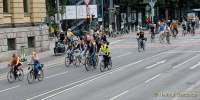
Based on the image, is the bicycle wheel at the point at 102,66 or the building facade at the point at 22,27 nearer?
the bicycle wheel at the point at 102,66

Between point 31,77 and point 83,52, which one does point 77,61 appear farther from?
point 31,77

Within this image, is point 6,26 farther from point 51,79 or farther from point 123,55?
point 51,79

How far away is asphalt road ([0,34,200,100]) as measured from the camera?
21.2 m

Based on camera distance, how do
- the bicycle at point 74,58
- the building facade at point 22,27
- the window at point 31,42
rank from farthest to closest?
the window at point 31,42 < the building facade at point 22,27 < the bicycle at point 74,58

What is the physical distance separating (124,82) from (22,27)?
1795 centimetres

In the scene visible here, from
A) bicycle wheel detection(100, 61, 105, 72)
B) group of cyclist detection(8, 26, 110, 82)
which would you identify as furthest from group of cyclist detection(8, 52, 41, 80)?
bicycle wheel detection(100, 61, 105, 72)

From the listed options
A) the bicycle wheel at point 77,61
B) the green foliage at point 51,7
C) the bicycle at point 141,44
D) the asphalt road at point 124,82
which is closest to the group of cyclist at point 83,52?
the bicycle wheel at point 77,61

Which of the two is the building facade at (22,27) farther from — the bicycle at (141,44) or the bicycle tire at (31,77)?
the bicycle tire at (31,77)

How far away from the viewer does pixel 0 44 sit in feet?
126

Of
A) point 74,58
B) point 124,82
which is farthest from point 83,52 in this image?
point 124,82

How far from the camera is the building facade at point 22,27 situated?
128 ft

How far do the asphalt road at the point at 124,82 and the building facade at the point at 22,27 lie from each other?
3.82 meters

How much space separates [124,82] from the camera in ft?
81.8

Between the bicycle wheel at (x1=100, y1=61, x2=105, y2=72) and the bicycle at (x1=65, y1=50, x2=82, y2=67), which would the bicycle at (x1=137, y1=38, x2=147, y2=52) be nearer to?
the bicycle at (x1=65, y1=50, x2=82, y2=67)
